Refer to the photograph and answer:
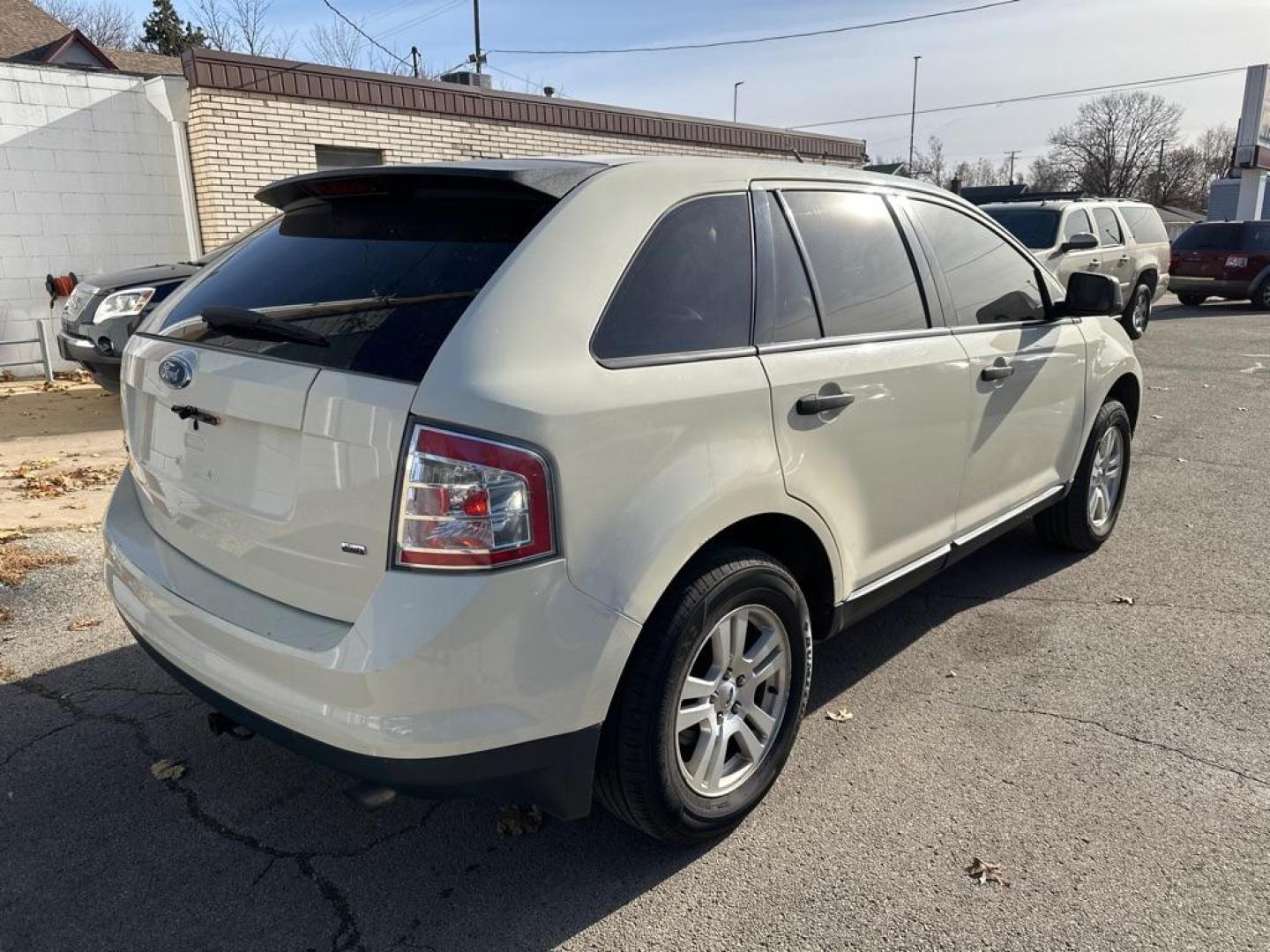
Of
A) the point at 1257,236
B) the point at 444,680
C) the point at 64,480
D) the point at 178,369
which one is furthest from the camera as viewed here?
the point at 1257,236

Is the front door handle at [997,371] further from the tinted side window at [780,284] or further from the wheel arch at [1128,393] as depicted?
the wheel arch at [1128,393]

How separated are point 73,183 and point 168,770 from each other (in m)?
9.78

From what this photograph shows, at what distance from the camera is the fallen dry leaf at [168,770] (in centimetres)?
299

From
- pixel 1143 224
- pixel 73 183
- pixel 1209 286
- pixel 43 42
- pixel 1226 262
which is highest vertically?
pixel 43 42

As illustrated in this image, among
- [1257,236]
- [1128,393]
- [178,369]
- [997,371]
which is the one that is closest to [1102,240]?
[1257,236]

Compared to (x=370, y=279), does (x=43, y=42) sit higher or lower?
higher

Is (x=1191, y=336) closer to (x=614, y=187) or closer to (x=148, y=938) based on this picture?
(x=614, y=187)

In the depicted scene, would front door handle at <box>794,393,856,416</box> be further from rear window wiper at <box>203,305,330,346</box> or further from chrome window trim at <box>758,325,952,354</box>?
rear window wiper at <box>203,305,330,346</box>

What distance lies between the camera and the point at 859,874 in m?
2.58

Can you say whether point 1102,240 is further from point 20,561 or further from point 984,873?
point 20,561

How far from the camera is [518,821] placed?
281cm

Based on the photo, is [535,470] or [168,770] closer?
[535,470]

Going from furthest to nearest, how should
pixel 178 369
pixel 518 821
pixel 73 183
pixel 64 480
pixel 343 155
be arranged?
pixel 343 155, pixel 73 183, pixel 64 480, pixel 518 821, pixel 178 369

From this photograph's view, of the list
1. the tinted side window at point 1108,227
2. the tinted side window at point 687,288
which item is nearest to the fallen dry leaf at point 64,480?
the tinted side window at point 687,288
